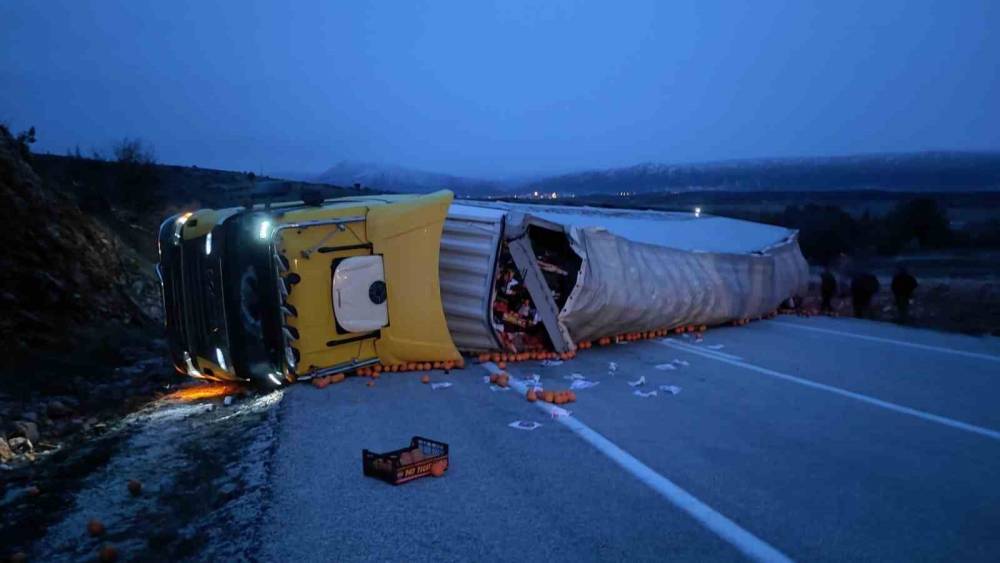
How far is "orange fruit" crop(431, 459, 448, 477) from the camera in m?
5.08

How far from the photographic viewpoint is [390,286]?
27.4 feet

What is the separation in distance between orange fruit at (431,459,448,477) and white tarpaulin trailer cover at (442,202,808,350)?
14.5ft

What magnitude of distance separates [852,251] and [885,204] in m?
30.9

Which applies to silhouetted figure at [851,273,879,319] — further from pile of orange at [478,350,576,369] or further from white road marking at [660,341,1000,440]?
pile of orange at [478,350,576,369]

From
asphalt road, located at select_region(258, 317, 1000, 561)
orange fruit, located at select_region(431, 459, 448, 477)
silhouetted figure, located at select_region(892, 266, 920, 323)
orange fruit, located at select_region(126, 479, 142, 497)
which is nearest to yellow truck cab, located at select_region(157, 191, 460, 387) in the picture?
asphalt road, located at select_region(258, 317, 1000, 561)

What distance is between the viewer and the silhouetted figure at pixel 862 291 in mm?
14484

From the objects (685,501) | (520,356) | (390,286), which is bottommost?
(520,356)

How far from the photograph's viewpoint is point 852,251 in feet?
92.9

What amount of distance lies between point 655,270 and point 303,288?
5.38 metres

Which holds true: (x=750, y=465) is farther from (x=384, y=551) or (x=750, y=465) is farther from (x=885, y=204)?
(x=885, y=204)

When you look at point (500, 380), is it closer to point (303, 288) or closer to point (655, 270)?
point (303, 288)

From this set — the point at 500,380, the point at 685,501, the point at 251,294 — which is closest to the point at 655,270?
the point at 500,380

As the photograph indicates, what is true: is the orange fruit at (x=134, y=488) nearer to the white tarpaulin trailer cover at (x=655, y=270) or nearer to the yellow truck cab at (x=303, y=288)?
the yellow truck cab at (x=303, y=288)

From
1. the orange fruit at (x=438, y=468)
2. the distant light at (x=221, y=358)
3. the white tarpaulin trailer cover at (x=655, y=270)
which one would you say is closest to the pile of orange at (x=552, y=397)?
the orange fruit at (x=438, y=468)
